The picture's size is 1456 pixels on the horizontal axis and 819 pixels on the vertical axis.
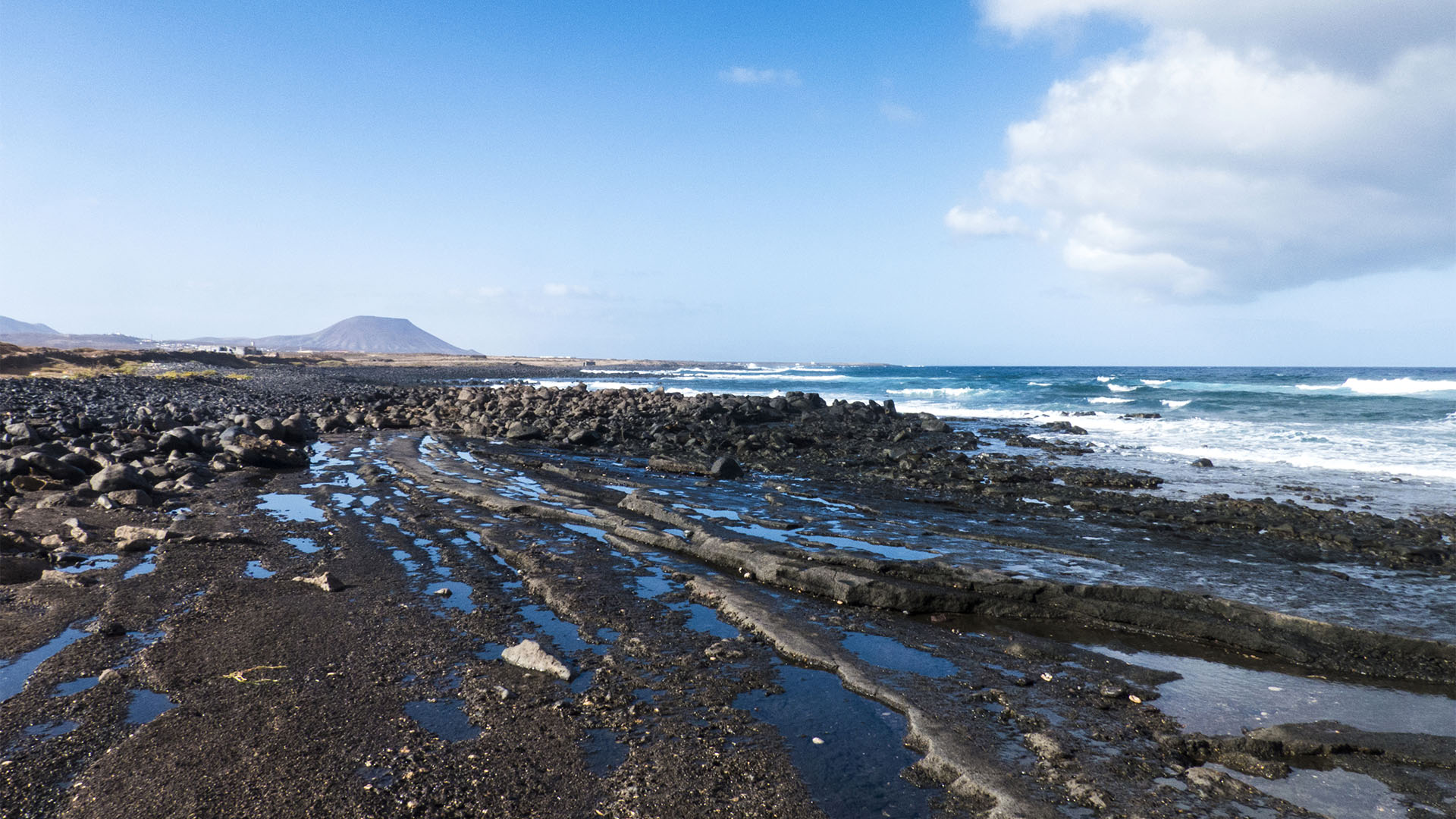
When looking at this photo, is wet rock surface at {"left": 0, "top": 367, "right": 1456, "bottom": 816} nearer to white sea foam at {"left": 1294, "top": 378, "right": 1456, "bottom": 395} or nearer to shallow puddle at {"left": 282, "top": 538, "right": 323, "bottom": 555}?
shallow puddle at {"left": 282, "top": 538, "right": 323, "bottom": 555}

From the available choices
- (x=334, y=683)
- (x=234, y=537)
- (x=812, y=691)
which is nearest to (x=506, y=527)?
(x=234, y=537)

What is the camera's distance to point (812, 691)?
5.55m

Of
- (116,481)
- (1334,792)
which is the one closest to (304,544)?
(116,481)

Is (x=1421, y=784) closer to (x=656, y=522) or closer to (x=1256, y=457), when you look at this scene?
(x=656, y=522)

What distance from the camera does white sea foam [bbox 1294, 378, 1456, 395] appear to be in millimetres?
50375

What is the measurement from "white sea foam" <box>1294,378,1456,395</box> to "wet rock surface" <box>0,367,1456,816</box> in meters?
51.9

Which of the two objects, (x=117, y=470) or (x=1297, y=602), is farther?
(x=117, y=470)

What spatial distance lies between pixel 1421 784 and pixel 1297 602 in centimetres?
365

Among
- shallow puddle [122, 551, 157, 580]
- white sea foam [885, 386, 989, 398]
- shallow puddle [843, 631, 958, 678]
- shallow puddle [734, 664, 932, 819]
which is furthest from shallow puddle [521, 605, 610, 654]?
white sea foam [885, 386, 989, 398]

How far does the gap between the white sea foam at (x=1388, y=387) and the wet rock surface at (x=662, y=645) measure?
5193cm

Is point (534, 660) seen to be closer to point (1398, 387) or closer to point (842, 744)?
point (842, 744)

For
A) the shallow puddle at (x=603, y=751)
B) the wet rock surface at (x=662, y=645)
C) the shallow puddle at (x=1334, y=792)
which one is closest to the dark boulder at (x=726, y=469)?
the wet rock surface at (x=662, y=645)

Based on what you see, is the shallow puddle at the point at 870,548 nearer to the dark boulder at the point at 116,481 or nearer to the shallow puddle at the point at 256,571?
the shallow puddle at the point at 256,571

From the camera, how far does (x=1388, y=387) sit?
181ft
